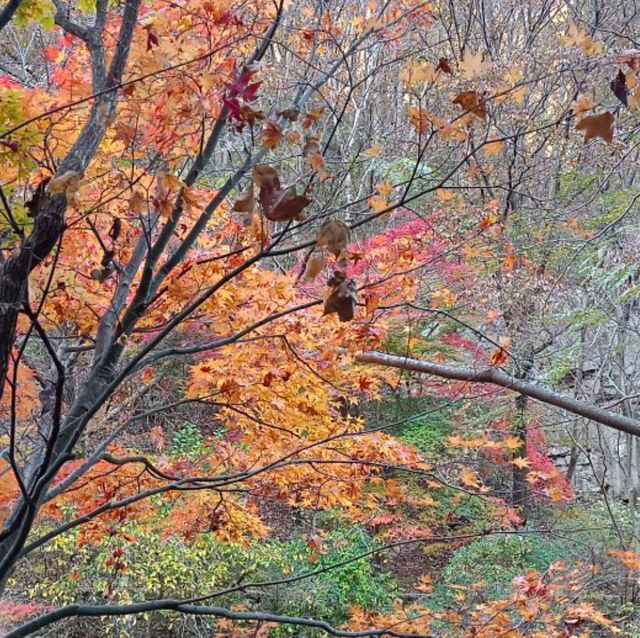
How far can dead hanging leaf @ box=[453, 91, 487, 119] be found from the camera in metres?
1.40

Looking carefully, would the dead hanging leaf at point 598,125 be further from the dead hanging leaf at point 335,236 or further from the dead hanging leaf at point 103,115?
the dead hanging leaf at point 103,115

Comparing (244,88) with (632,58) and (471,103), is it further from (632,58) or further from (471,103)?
(632,58)

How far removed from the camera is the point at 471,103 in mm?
1415

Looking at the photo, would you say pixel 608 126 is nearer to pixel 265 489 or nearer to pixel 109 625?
pixel 265 489

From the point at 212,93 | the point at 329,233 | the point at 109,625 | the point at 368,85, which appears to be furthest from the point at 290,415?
the point at 368,85

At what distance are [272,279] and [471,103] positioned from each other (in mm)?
2254

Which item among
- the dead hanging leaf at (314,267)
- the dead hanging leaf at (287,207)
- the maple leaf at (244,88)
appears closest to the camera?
the dead hanging leaf at (287,207)

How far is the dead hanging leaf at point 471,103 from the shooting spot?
4.60 ft

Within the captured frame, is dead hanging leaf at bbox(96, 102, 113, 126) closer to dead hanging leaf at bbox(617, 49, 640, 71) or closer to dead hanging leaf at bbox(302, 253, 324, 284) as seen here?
dead hanging leaf at bbox(302, 253, 324, 284)

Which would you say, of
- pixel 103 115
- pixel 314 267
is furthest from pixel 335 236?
pixel 103 115

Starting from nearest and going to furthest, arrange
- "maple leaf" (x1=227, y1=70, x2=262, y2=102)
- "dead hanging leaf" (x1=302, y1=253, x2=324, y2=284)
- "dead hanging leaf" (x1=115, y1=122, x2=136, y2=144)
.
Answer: "dead hanging leaf" (x1=302, y1=253, x2=324, y2=284), "maple leaf" (x1=227, y1=70, x2=262, y2=102), "dead hanging leaf" (x1=115, y1=122, x2=136, y2=144)

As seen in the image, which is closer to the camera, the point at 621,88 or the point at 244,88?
the point at 621,88

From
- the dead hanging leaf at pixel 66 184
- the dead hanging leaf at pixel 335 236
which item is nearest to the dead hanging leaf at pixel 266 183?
the dead hanging leaf at pixel 335 236

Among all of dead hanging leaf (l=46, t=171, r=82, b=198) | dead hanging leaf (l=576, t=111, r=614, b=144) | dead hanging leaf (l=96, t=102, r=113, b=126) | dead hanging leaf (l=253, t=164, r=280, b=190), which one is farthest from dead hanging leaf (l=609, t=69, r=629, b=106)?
dead hanging leaf (l=96, t=102, r=113, b=126)
